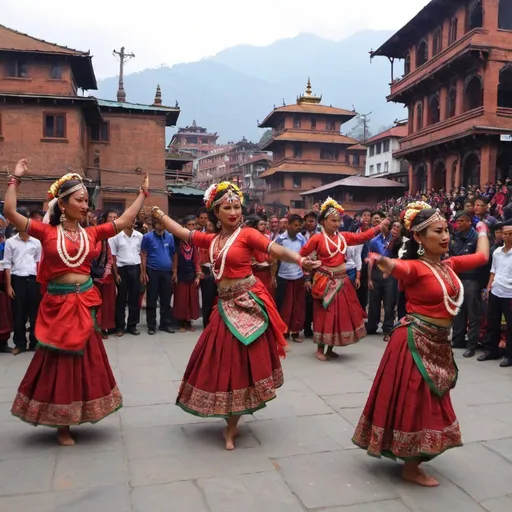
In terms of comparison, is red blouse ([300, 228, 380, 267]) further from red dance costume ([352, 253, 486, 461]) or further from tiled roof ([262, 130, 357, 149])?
tiled roof ([262, 130, 357, 149])

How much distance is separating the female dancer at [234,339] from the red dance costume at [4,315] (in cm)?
418

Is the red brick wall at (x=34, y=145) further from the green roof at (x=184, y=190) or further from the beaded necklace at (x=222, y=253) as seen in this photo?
the beaded necklace at (x=222, y=253)

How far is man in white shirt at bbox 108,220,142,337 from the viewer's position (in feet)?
28.6

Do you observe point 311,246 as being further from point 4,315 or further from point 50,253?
point 4,315

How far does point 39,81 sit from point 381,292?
19.7 metres

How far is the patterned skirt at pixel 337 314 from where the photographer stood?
7.07 meters

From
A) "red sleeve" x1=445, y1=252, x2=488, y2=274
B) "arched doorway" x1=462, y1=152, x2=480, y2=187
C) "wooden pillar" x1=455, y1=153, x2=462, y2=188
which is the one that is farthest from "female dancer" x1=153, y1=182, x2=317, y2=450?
"wooden pillar" x1=455, y1=153, x2=462, y2=188

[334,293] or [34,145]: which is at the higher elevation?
[34,145]

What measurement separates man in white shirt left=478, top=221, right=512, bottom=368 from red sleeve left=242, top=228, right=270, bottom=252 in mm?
3894

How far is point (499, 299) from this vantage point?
708cm

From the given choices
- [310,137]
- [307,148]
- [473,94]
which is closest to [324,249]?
[473,94]

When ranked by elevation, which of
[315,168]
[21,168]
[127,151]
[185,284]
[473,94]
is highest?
[473,94]

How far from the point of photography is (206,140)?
82.2m

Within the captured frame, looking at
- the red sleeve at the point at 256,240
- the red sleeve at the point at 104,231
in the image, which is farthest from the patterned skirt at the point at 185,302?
the red sleeve at the point at 256,240
